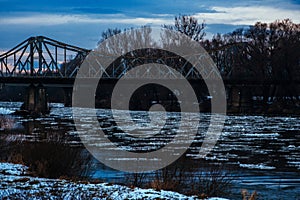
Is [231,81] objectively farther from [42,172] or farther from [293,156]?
[42,172]

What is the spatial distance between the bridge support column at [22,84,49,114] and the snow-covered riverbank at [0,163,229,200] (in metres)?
59.8

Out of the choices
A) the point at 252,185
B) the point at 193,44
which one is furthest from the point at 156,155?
the point at 193,44

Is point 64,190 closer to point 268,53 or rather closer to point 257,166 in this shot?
point 257,166

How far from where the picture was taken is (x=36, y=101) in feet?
257

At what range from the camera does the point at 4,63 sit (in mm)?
99250

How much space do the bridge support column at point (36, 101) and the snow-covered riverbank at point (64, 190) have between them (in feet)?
196

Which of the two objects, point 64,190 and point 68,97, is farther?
point 68,97

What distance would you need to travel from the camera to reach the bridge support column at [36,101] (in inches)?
2955

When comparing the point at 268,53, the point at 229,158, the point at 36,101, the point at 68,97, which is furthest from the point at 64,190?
the point at 68,97

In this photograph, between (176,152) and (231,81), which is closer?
(176,152)

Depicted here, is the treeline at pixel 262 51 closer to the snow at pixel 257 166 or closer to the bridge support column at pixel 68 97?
the bridge support column at pixel 68 97

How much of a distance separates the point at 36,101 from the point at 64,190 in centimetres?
6712

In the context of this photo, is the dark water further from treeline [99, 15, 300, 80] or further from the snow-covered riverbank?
treeline [99, 15, 300, 80]

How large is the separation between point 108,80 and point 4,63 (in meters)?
23.9
